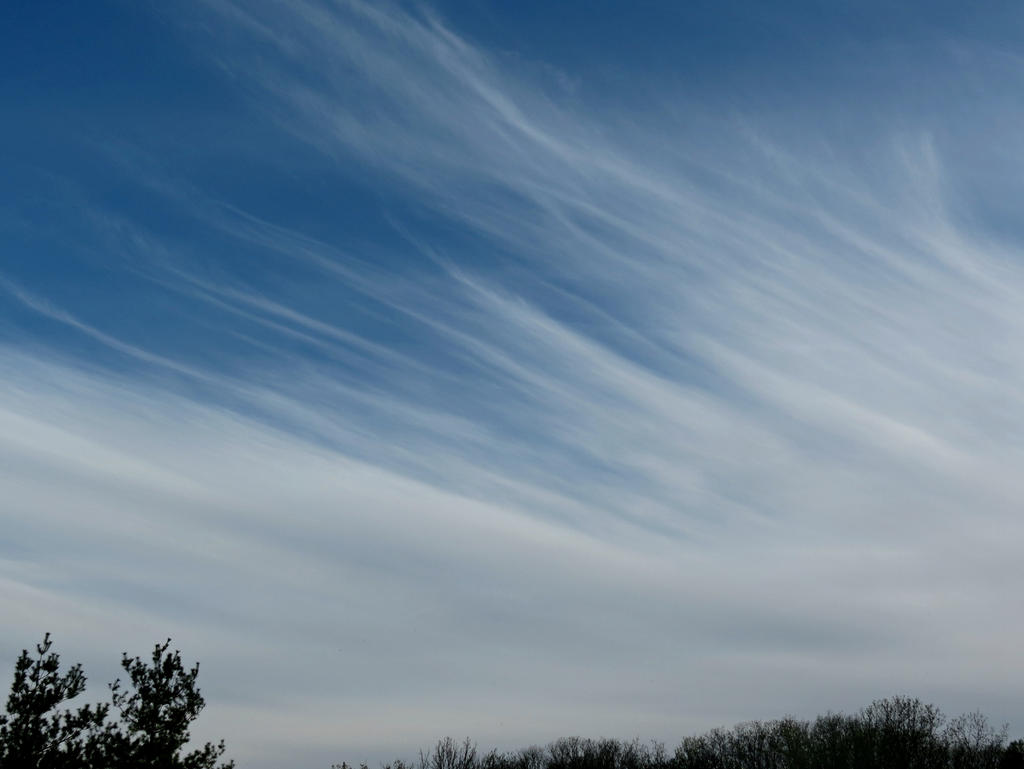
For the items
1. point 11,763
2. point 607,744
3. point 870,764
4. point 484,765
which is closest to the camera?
point 11,763

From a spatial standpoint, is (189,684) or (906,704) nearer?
(189,684)

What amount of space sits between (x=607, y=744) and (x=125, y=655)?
10752cm

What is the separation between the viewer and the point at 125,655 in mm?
33625

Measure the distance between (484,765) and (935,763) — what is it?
49.1m

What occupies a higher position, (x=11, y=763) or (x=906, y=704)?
(x=906, y=704)

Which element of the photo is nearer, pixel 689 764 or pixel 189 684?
pixel 189 684

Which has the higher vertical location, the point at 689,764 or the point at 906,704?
the point at 906,704

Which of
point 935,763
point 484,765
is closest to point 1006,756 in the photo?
point 935,763

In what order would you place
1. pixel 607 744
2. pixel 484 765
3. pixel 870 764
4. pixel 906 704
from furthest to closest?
pixel 607 744 → pixel 484 765 → pixel 906 704 → pixel 870 764

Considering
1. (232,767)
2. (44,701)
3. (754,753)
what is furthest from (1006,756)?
(44,701)

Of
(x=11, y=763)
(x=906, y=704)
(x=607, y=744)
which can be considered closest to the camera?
(x=11, y=763)

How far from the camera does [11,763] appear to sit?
93.9 ft

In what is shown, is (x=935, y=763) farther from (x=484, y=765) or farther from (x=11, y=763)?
(x=11, y=763)

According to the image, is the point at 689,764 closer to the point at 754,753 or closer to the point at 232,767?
the point at 754,753
